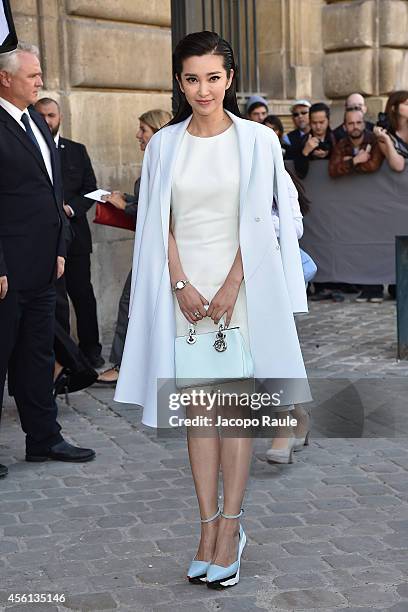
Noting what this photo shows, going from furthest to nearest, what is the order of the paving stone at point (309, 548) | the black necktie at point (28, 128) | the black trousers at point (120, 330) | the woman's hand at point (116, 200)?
the black trousers at point (120, 330) < the woman's hand at point (116, 200) < the black necktie at point (28, 128) < the paving stone at point (309, 548)

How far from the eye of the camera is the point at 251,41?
520 inches

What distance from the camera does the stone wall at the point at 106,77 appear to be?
28.8 feet

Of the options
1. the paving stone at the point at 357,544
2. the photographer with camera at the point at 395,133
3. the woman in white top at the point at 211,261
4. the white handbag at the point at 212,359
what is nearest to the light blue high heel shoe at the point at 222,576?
the woman in white top at the point at 211,261

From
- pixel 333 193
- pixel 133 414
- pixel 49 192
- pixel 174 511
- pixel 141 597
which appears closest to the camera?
pixel 141 597

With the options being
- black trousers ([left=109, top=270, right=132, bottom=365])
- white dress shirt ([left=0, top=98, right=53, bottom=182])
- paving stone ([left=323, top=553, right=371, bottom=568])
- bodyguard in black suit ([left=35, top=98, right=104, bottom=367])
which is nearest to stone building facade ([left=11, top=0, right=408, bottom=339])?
bodyguard in black suit ([left=35, top=98, right=104, bottom=367])

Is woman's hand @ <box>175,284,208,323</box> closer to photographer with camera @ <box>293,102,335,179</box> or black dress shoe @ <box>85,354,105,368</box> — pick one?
black dress shoe @ <box>85,354,105,368</box>

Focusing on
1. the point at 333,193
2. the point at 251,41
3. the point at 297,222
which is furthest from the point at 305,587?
the point at 251,41

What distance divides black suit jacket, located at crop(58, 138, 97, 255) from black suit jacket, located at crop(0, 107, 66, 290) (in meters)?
2.22

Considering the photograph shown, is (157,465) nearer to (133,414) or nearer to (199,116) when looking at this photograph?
(133,414)

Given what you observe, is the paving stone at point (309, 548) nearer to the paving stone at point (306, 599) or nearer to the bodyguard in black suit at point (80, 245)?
the paving stone at point (306, 599)

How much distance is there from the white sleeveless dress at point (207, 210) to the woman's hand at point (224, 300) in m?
0.05

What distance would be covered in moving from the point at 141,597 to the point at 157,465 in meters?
1.61

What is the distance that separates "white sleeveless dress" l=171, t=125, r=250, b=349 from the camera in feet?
13.1

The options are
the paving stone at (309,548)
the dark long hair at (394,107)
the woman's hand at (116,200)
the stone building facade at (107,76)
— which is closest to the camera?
the paving stone at (309,548)
